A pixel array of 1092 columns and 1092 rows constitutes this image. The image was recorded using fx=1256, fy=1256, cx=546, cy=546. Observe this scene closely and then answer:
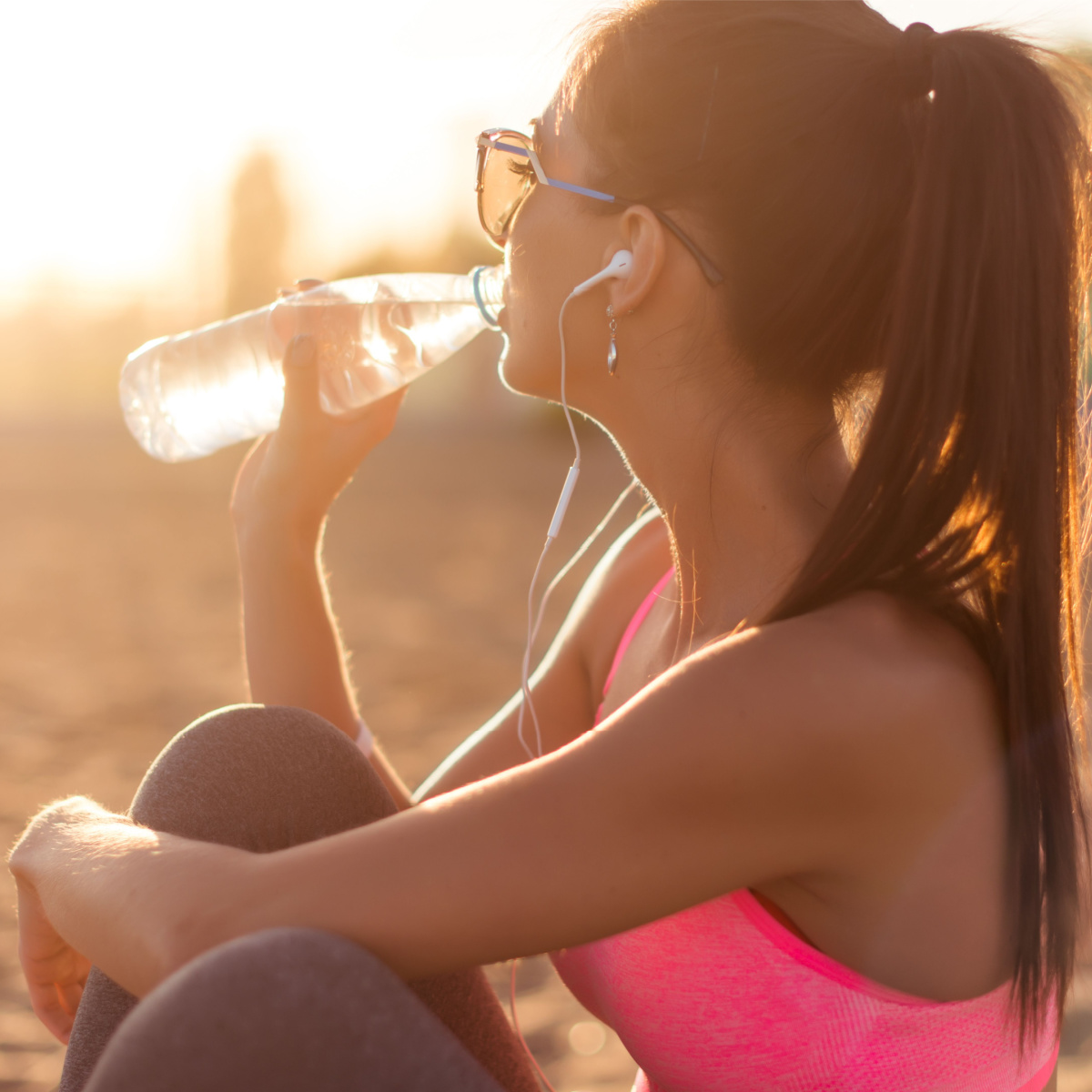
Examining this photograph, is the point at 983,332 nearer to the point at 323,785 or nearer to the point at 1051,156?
the point at 1051,156

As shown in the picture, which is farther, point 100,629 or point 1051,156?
point 100,629

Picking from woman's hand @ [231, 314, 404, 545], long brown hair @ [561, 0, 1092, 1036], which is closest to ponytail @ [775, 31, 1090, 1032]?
long brown hair @ [561, 0, 1092, 1036]

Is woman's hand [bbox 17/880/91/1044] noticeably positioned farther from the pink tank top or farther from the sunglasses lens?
the sunglasses lens

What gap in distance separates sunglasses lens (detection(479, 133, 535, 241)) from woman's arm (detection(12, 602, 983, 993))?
3.07 feet

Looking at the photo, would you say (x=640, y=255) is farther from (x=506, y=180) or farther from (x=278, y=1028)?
(x=278, y=1028)

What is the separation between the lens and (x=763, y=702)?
52.9 inches

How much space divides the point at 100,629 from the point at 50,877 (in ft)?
24.2

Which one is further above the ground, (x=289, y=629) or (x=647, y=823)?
(x=647, y=823)

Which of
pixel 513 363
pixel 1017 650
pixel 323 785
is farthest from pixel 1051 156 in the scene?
pixel 323 785

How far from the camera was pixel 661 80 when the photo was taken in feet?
5.69

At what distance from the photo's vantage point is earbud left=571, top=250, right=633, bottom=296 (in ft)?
5.82

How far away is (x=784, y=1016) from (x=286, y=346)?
168 cm

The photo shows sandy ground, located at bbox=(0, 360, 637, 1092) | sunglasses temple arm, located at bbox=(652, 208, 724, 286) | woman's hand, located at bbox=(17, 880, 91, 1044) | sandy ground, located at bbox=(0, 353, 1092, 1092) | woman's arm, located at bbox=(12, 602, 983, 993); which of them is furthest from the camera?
sandy ground, located at bbox=(0, 360, 637, 1092)

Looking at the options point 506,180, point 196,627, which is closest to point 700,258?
point 506,180
